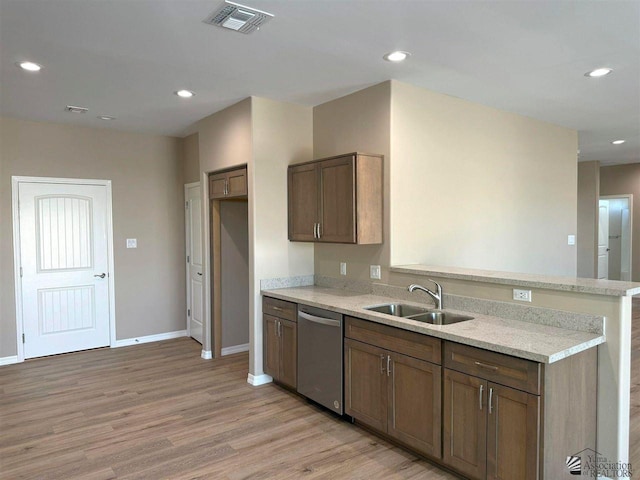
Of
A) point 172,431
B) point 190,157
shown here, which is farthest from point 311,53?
point 190,157

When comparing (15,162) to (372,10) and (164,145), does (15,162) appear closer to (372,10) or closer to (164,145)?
(164,145)

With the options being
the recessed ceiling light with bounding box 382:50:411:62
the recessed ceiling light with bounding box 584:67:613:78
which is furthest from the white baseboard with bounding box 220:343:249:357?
the recessed ceiling light with bounding box 584:67:613:78

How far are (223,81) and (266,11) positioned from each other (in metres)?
1.32

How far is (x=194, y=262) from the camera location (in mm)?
5695

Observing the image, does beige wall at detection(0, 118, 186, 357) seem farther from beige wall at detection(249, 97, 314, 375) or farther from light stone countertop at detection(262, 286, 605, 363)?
light stone countertop at detection(262, 286, 605, 363)

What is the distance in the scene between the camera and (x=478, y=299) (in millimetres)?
3074

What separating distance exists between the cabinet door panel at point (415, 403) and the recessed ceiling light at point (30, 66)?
3.25 metres

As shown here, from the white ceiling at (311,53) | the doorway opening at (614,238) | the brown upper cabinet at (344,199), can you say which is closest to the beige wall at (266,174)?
the white ceiling at (311,53)

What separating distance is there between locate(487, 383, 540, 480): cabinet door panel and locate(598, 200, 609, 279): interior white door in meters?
8.32

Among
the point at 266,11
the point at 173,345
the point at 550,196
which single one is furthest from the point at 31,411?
the point at 550,196

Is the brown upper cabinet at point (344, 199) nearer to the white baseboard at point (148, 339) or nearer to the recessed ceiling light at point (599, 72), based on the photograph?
the recessed ceiling light at point (599, 72)

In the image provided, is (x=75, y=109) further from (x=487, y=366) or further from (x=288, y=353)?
(x=487, y=366)

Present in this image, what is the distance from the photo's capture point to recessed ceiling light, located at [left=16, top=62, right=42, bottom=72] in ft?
10.4

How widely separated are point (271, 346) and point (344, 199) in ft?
5.04
